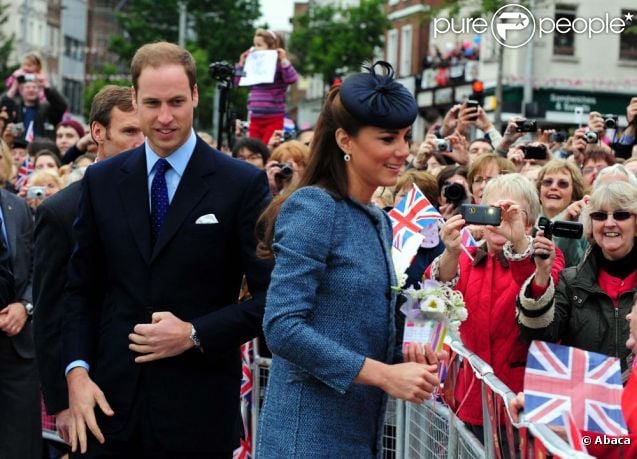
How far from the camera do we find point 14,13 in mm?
82875

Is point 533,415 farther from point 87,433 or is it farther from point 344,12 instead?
point 344,12

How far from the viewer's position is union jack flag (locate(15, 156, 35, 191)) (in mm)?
12661

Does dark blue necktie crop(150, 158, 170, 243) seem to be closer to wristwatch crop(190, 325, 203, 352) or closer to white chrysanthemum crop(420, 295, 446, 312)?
wristwatch crop(190, 325, 203, 352)

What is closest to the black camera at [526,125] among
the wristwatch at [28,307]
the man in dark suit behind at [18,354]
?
the man in dark suit behind at [18,354]

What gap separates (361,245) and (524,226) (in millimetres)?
2586

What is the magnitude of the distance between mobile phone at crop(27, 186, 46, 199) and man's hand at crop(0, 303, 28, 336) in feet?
9.30

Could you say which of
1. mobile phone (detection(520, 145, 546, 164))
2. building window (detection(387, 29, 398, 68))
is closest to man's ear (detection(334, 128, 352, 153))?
mobile phone (detection(520, 145, 546, 164))

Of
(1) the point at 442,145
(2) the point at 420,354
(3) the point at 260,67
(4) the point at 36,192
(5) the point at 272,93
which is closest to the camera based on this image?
(2) the point at 420,354

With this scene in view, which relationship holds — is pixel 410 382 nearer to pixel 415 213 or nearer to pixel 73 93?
pixel 415 213

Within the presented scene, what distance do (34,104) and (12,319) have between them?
8.95m

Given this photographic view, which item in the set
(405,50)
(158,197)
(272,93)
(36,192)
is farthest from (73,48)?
(158,197)

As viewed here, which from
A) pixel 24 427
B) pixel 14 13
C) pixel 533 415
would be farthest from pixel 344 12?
pixel 533 415

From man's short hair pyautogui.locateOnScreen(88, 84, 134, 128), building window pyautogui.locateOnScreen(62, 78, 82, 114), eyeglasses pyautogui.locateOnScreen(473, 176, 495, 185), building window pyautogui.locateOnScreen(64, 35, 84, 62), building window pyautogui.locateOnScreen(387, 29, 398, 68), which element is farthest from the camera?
building window pyautogui.locateOnScreen(64, 35, 84, 62)

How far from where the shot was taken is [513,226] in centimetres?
642
